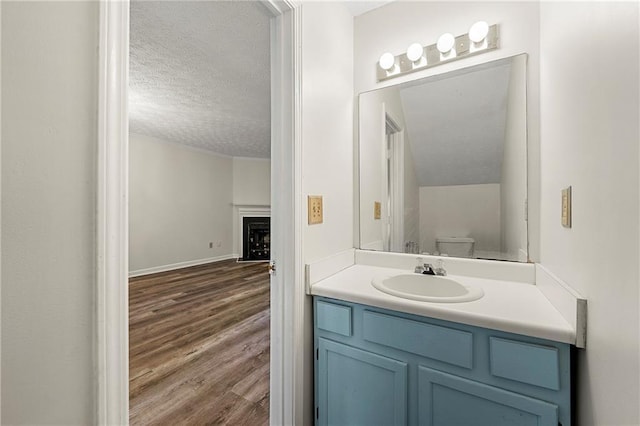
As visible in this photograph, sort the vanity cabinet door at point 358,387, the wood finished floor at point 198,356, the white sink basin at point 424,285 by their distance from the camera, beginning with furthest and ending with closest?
1. the wood finished floor at point 198,356
2. the white sink basin at point 424,285
3. the vanity cabinet door at point 358,387

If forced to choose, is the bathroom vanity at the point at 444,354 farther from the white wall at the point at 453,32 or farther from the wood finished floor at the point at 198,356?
the wood finished floor at the point at 198,356

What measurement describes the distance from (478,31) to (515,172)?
0.75 m

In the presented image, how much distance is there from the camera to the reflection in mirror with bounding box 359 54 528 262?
1.42m

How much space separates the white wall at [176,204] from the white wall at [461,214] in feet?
14.7

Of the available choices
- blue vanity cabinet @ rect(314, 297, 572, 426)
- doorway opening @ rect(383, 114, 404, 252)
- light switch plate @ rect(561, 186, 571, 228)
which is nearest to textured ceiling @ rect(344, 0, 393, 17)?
doorway opening @ rect(383, 114, 404, 252)

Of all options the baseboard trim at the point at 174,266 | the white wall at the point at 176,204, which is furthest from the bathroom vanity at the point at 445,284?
the baseboard trim at the point at 174,266

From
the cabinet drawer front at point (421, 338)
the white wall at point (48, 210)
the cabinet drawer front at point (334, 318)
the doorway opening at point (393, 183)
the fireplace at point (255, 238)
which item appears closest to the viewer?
the white wall at point (48, 210)

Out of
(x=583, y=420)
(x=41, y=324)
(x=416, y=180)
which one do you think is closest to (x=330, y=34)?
(x=416, y=180)

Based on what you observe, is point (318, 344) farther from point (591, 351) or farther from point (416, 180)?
point (416, 180)

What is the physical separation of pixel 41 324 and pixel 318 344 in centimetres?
106

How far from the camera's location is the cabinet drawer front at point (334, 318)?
4.04 ft

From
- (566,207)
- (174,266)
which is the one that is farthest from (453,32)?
(174,266)

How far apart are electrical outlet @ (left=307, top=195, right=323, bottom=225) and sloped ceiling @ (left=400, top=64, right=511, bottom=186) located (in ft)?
2.33

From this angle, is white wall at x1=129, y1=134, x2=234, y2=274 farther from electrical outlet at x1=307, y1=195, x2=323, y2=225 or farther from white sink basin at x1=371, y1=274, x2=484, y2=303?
white sink basin at x1=371, y1=274, x2=484, y2=303
